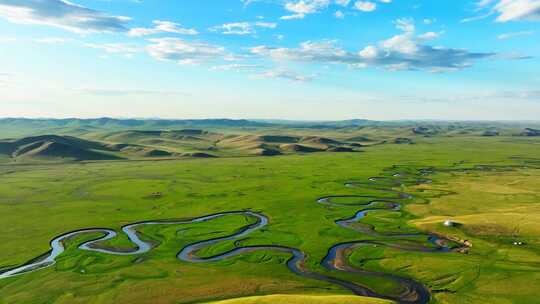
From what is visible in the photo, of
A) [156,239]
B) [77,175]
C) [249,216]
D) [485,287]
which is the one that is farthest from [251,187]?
[485,287]

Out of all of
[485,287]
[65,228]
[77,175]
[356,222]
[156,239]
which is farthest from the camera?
[77,175]

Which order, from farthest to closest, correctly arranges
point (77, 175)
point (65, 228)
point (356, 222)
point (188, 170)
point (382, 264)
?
point (188, 170), point (77, 175), point (356, 222), point (65, 228), point (382, 264)

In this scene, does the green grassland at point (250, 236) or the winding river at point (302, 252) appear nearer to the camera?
the green grassland at point (250, 236)

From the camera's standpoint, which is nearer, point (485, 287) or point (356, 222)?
point (485, 287)

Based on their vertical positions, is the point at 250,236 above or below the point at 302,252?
above

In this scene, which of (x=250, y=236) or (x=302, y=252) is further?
(x=250, y=236)

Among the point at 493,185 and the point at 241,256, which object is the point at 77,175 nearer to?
the point at 241,256

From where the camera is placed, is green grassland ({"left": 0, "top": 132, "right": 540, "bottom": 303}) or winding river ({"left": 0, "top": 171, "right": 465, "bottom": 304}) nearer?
green grassland ({"left": 0, "top": 132, "right": 540, "bottom": 303})
